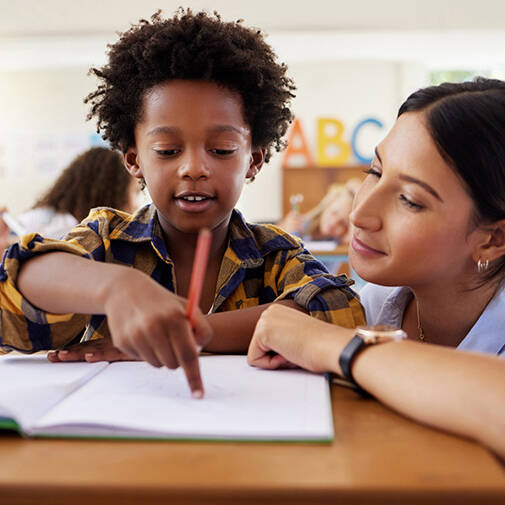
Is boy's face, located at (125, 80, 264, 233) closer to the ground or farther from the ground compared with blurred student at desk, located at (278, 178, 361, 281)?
farther from the ground

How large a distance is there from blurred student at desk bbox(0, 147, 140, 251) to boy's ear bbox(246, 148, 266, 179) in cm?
211

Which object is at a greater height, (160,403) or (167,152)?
(167,152)

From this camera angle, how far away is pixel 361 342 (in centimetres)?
68

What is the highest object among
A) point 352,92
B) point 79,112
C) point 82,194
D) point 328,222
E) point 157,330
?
point 352,92

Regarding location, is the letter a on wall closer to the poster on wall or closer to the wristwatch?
the poster on wall

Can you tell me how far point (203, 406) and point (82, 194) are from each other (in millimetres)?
3062

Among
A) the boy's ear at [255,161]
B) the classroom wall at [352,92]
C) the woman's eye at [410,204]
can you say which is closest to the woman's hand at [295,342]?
the woman's eye at [410,204]

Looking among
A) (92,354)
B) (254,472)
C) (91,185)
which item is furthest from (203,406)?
(91,185)

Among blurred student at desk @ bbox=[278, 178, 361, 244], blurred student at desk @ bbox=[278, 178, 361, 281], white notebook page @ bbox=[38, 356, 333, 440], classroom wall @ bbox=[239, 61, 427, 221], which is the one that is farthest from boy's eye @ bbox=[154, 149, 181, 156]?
classroom wall @ bbox=[239, 61, 427, 221]

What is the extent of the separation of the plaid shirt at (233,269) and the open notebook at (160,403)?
159 millimetres

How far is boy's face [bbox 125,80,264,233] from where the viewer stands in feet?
3.60

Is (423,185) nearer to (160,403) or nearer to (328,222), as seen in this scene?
(160,403)

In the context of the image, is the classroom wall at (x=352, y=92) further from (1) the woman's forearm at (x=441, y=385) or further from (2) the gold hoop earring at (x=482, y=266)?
(1) the woman's forearm at (x=441, y=385)

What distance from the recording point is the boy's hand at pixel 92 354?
2.74 ft
